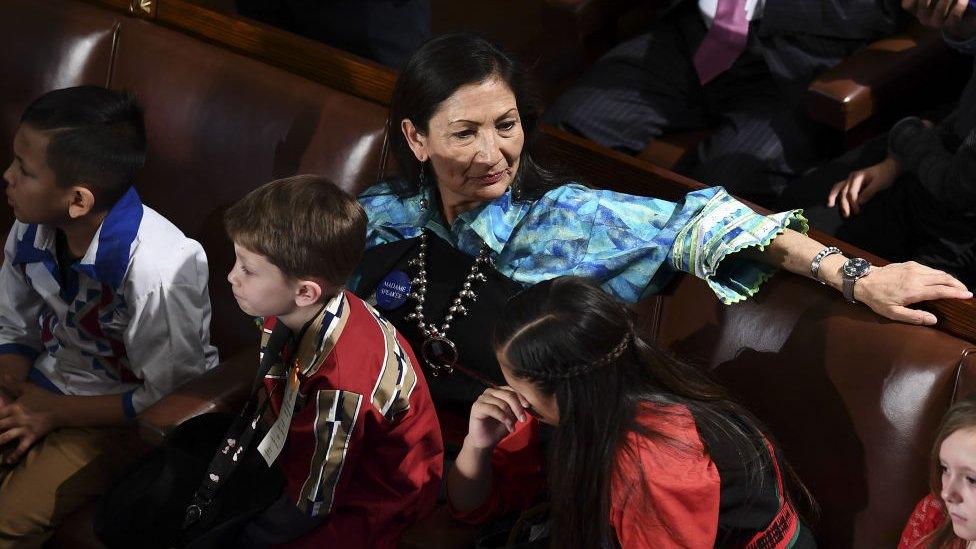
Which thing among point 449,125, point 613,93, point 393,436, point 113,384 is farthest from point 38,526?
point 613,93

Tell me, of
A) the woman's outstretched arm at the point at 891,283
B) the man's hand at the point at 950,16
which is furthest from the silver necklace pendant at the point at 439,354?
the man's hand at the point at 950,16

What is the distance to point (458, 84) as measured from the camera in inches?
68.7

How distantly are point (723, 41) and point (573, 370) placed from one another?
1225 millimetres

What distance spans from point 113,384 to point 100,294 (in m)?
0.17

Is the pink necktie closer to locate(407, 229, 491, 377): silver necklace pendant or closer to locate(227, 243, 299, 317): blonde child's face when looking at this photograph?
locate(407, 229, 491, 377): silver necklace pendant

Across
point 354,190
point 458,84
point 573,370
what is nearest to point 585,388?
point 573,370

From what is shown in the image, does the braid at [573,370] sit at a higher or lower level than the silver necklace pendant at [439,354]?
higher

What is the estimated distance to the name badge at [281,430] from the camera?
5.29 feet

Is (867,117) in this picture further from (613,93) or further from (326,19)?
(326,19)

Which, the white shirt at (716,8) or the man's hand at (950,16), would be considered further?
the white shirt at (716,8)

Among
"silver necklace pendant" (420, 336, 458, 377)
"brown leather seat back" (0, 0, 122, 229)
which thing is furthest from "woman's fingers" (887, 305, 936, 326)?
"brown leather seat back" (0, 0, 122, 229)

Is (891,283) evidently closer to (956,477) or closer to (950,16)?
(956,477)

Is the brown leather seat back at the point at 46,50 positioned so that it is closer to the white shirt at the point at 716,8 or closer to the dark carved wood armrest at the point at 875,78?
the white shirt at the point at 716,8

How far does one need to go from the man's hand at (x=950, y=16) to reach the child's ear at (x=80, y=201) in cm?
141
